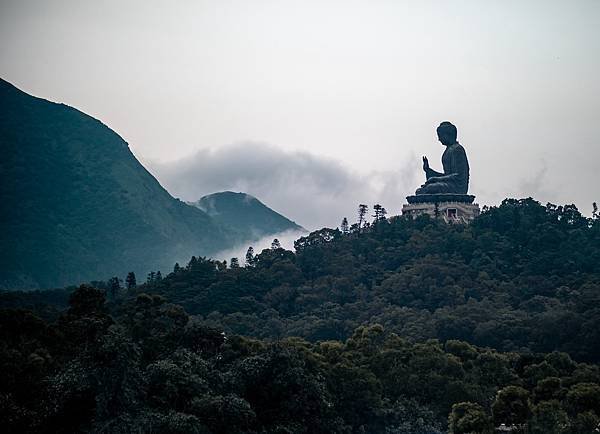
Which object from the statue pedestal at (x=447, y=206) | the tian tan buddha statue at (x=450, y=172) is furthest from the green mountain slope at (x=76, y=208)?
the tian tan buddha statue at (x=450, y=172)

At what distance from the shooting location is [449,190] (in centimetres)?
8388

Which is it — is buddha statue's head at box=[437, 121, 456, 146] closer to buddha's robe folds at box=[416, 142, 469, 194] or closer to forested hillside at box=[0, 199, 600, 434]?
buddha's robe folds at box=[416, 142, 469, 194]

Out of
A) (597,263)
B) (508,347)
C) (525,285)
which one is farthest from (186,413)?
(597,263)

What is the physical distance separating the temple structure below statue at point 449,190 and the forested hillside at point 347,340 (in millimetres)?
3972

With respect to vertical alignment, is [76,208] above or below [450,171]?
below

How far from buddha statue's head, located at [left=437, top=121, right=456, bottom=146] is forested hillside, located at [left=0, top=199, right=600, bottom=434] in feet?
27.8

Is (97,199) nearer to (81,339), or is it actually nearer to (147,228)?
(147,228)

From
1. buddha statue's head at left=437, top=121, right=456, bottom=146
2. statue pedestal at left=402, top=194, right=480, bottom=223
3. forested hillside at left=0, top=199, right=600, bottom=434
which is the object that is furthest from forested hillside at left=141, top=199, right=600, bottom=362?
buddha statue's head at left=437, top=121, right=456, bottom=146

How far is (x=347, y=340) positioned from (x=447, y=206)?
33.8 meters

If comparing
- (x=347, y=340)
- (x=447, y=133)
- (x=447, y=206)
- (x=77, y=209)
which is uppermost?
(x=447, y=133)

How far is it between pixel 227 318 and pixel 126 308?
47.8 ft

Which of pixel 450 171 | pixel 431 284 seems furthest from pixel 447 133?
pixel 431 284

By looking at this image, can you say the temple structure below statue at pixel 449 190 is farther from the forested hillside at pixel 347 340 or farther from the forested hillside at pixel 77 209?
the forested hillside at pixel 77 209

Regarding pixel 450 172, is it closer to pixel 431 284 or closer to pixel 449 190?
pixel 449 190
